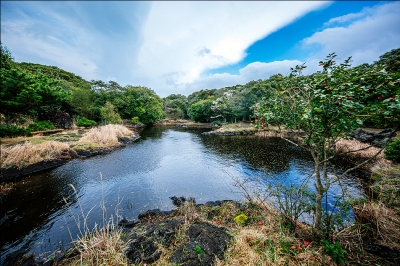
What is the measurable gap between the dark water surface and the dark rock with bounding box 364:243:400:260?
495 centimetres

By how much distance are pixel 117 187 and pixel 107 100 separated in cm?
3470

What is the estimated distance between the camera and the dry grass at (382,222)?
352 cm

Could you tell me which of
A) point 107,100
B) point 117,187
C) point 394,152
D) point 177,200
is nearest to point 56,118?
point 107,100

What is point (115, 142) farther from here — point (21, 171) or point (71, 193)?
point (71, 193)

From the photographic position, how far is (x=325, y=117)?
3.05m

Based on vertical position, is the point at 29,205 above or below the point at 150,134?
below

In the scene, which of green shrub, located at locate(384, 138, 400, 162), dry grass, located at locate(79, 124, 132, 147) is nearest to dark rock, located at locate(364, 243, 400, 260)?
green shrub, located at locate(384, 138, 400, 162)

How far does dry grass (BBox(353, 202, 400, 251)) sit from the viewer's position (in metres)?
3.52

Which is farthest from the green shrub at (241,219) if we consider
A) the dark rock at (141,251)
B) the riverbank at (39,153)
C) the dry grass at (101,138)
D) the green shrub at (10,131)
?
the green shrub at (10,131)

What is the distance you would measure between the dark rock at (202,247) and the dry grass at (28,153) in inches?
509

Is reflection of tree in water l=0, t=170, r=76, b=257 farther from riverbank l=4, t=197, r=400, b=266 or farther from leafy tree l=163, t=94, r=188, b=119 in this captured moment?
leafy tree l=163, t=94, r=188, b=119

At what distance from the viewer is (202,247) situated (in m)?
3.66

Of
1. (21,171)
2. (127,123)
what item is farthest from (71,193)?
(127,123)

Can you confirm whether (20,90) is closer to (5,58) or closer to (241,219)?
(5,58)
